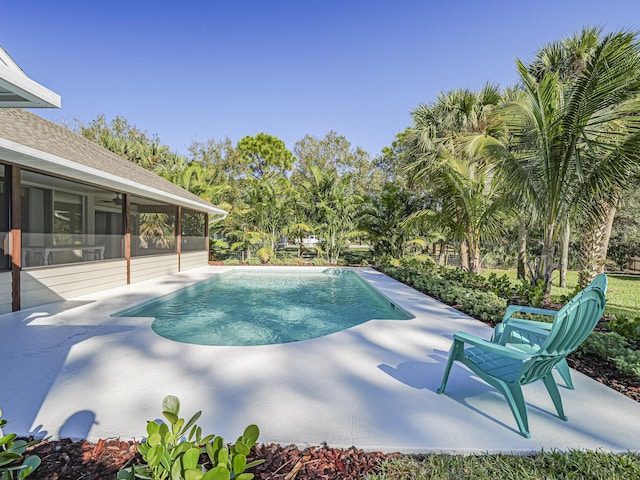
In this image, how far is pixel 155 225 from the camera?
1464 centimetres

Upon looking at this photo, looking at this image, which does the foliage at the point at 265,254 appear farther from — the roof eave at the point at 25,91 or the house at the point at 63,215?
the roof eave at the point at 25,91

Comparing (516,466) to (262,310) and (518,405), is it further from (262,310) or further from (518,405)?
(262,310)

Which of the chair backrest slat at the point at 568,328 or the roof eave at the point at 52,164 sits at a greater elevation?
the roof eave at the point at 52,164

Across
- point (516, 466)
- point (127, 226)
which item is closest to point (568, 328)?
point (516, 466)

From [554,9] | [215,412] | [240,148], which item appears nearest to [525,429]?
[215,412]

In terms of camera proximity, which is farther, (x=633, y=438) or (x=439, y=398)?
(x=439, y=398)

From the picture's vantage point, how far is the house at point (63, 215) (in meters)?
5.20

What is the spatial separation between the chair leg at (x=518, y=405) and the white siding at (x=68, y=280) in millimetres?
8096

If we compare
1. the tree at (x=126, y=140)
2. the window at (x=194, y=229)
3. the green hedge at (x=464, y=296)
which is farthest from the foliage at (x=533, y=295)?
the tree at (x=126, y=140)

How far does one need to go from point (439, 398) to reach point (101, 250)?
30.9 feet

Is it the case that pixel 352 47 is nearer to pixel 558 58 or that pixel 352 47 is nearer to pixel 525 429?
pixel 558 58

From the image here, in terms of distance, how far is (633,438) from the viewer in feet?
7.49

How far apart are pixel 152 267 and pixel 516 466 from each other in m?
11.2

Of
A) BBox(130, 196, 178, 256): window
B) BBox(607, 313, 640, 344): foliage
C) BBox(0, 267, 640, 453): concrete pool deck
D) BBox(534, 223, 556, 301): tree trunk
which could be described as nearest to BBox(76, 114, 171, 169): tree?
BBox(130, 196, 178, 256): window
